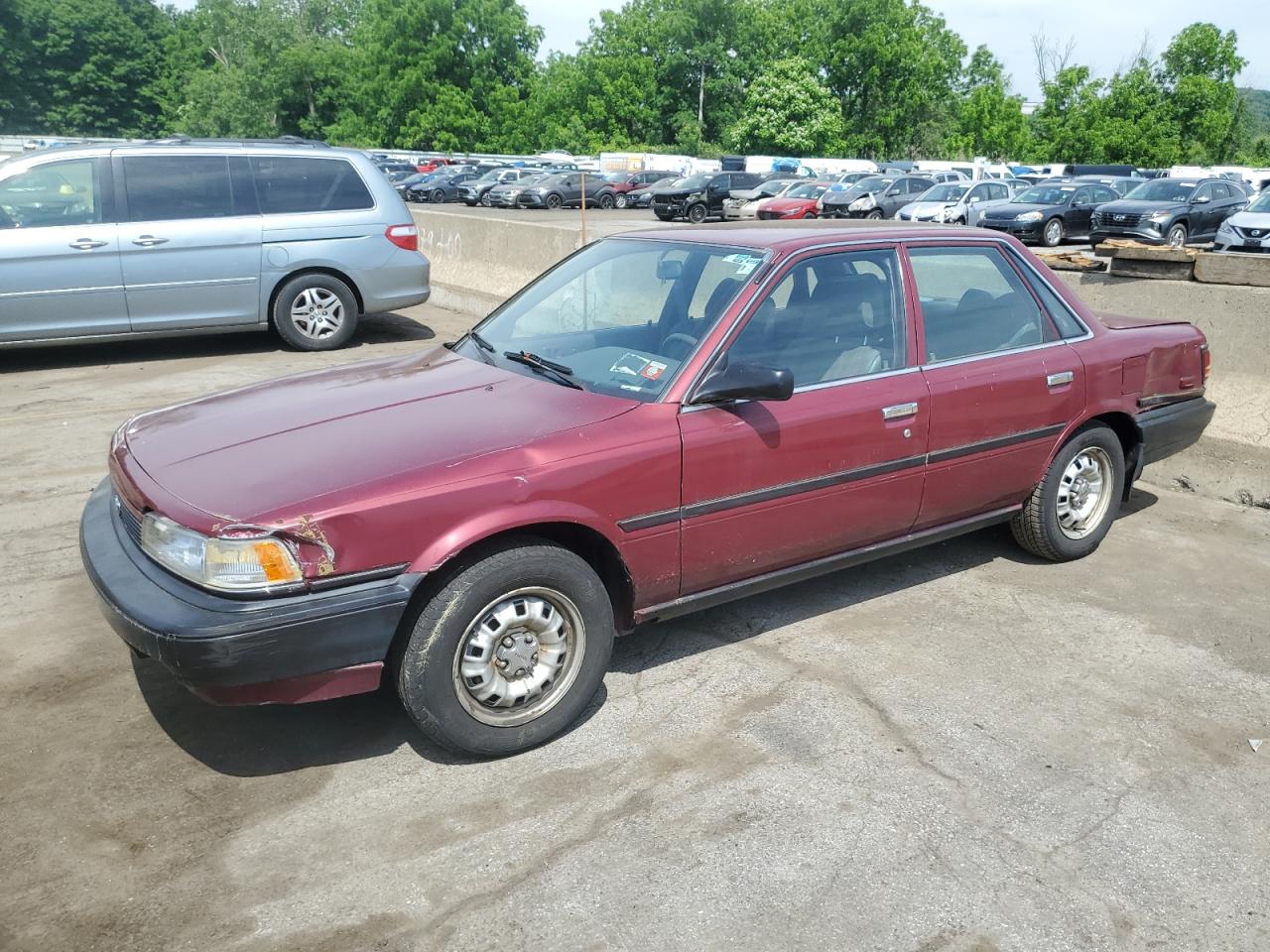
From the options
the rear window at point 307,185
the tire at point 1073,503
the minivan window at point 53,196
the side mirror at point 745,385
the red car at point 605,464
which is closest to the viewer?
the red car at point 605,464

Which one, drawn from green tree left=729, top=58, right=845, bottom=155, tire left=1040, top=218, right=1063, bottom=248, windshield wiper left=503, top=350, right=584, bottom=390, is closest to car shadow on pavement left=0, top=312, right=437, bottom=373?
windshield wiper left=503, top=350, right=584, bottom=390

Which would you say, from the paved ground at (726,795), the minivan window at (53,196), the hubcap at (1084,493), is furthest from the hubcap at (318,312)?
the hubcap at (1084,493)

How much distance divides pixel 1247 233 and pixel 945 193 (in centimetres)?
991

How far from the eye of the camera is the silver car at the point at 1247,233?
1775cm

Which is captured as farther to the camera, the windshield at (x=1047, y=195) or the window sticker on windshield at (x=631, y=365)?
the windshield at (x=1047, y=195)

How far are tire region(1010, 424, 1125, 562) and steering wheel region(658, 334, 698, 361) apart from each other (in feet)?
6.64

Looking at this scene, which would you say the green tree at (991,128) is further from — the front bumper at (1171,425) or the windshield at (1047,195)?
the front bumper at (1171,425)

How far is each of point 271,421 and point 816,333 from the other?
Answer: 2.09 meters

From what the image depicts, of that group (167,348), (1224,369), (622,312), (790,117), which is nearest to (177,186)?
(167,348)

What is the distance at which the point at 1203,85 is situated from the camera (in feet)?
226

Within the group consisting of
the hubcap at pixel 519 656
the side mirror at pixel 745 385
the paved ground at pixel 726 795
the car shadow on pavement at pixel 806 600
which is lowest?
the paved ground at pixel 726 795

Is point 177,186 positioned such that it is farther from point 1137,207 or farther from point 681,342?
point 1137,207

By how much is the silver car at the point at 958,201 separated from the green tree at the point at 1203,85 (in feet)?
170

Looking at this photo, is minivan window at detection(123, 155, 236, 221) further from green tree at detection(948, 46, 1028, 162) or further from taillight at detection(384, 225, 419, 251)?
green tree at detection(948, 46, 1028, 162)
